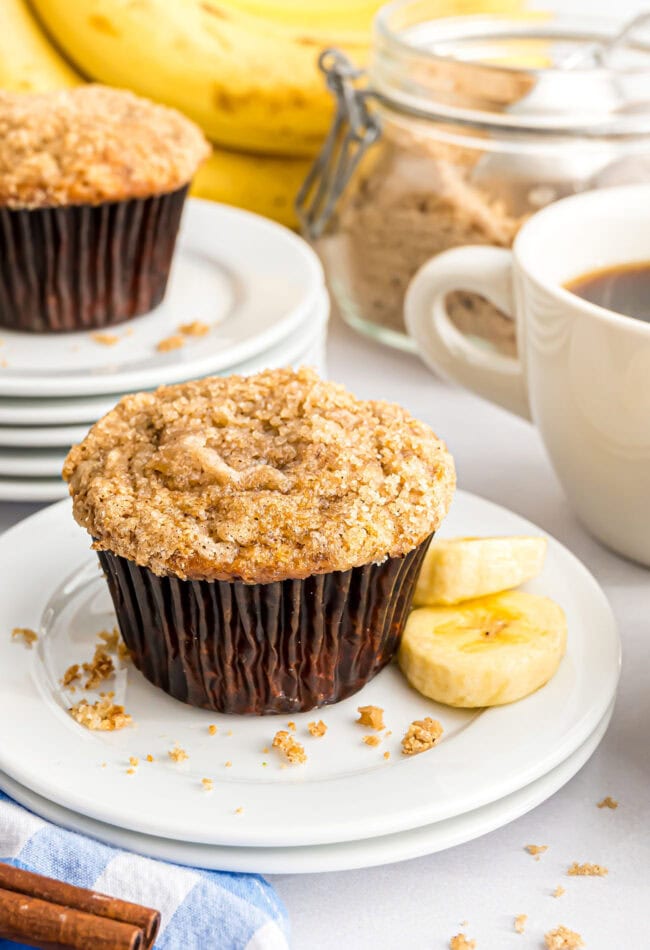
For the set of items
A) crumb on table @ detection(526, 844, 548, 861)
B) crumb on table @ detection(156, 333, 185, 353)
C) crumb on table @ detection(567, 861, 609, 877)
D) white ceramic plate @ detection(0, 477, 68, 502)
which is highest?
crumb on table @ detection(567, 861, 609, 877)

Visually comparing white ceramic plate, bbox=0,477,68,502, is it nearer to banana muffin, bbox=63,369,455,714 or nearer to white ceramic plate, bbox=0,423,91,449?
white ceramic plate, bbox=0,423,91,449

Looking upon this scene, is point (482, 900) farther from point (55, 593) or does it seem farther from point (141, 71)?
point (141, 71)

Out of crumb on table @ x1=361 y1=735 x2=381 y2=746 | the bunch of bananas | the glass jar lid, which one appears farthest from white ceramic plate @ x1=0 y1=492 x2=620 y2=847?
the bunch of bananas

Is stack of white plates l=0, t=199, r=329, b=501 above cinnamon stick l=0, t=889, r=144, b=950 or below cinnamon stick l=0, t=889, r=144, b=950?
below

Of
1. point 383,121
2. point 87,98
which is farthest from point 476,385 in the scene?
point 87,98

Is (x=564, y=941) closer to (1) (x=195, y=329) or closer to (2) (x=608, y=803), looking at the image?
(2) (x=608, y=803)

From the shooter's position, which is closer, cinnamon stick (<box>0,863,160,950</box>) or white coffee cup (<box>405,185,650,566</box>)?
cinnamon stick (<box>0,863,160,950</box>)

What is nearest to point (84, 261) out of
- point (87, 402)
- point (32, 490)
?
point (87, 402)
